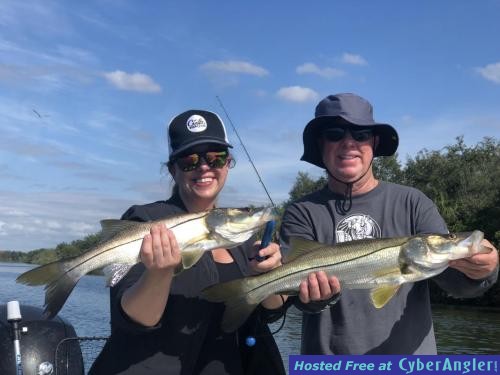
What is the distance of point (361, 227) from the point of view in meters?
4.21

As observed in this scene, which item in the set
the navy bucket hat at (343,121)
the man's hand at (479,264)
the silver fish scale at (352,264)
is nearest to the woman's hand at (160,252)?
the silver fish scale at (352,264)

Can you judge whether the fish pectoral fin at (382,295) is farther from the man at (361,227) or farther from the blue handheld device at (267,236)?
the blue handheld device at (267,236)

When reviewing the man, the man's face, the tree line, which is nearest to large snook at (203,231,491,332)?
the man

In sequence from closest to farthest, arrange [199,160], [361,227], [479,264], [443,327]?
[479,264] < [199,160] < [361,227] < [443,327]

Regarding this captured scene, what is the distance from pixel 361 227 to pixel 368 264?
1.34 ft

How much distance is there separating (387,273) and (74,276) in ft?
6.99

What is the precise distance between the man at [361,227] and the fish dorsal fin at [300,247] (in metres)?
0.21

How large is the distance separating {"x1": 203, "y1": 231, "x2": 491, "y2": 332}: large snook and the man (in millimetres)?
114

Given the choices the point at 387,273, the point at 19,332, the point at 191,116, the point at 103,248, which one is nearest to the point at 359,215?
the point at 387,273

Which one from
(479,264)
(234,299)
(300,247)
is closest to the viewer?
(234,299)

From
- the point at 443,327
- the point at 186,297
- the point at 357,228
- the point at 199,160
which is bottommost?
the point at 443,327

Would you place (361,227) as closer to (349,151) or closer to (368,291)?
(368,291)

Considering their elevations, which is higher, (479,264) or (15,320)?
(479,264)

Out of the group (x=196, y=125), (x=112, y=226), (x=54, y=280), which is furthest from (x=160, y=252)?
(x=196, y=125)
